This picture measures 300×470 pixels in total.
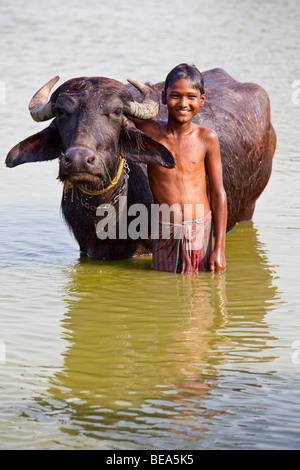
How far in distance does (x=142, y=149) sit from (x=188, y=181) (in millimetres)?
331

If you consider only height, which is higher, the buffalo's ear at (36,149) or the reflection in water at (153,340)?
the buffalo's ear at (36,149)

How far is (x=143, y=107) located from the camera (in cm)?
545

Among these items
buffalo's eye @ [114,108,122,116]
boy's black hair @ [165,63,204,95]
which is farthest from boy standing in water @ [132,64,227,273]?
buffalo's eye @ [114,108,122,116]

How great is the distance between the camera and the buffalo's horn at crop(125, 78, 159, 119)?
5375 mm

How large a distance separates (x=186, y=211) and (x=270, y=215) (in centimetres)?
213

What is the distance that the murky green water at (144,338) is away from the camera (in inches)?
138

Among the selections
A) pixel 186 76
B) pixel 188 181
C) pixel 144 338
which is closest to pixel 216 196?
pixel 188 181

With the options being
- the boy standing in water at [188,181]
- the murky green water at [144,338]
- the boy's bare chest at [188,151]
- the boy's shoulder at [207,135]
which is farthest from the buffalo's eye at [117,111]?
the murky green water at [144,338]

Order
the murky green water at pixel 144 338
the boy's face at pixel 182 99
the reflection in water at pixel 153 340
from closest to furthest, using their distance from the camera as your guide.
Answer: the murky green water at pixel 144 338
the reflection in water at pixel 153 340
the boy's face at pixel 182 99

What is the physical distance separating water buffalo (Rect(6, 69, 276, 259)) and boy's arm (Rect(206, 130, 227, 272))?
0.94 feet

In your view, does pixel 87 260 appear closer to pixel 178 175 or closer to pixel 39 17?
pixel 178 175

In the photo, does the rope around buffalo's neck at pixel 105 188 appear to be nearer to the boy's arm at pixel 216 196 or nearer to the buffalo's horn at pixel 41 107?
the buffalo's horn at pixel 41 107

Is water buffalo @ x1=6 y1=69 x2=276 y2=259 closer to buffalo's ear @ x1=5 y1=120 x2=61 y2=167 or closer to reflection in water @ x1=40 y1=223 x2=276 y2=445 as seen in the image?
buffalo's ear @ x1=5 y1=120 x2=61 y2=167

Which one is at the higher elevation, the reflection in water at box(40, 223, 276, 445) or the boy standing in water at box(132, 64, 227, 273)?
the boy standing in water at box(132, 64, 227, 273)
